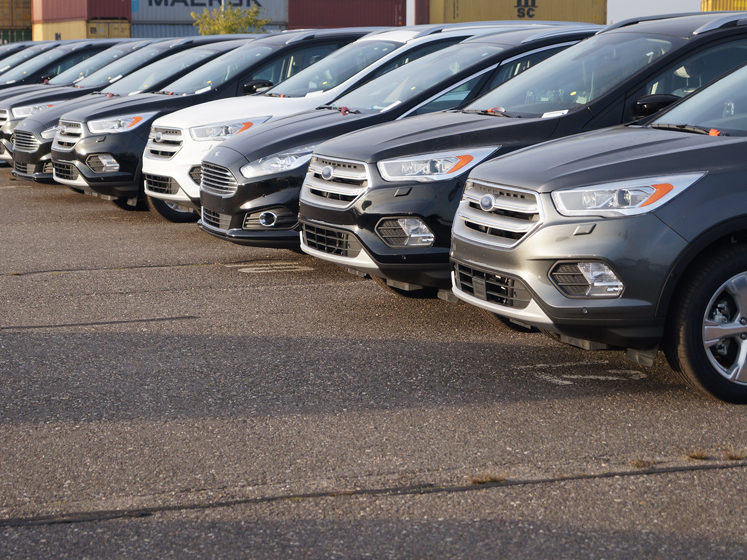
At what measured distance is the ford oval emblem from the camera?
539 centimetres

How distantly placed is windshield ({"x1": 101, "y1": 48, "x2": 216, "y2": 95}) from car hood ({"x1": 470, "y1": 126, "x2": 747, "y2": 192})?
8.32m

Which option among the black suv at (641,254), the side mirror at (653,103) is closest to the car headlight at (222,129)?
the side mirror at (653,103)

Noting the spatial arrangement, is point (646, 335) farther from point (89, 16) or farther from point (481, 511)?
point (89, 16)

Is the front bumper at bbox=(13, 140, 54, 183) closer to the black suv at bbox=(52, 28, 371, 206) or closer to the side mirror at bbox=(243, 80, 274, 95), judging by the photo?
the black suv at bbox=(52, 28, 371, 206)

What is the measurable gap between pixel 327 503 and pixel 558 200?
186cm

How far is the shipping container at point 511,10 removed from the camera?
44.2 meters

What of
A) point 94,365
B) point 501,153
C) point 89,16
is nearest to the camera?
point 94,365

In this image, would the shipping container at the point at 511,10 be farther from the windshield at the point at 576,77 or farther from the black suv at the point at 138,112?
the windshield at the point at 576,77

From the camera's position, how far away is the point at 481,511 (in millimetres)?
3826

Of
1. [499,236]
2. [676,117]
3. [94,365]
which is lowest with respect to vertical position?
[94,365]

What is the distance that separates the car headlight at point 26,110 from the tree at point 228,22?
117 ft

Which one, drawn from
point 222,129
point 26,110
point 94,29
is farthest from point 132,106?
point 94,29

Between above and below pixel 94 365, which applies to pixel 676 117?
above

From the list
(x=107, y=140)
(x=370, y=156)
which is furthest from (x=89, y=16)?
(x=370, y=156)
